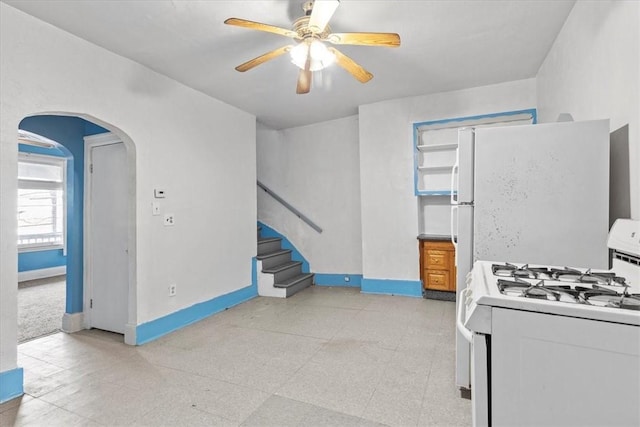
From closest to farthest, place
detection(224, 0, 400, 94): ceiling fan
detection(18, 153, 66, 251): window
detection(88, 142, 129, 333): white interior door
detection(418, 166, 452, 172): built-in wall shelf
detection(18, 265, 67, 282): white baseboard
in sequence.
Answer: detection(224, 0, 400, 94): ceiling fan
detection(88, 142, 129, 333): white interior door
detection(418, 166, 452, 172): built-in wall shelf
detection(18, 265, 67, 282): white baseboard
detection(18, 153, 66, 251): window

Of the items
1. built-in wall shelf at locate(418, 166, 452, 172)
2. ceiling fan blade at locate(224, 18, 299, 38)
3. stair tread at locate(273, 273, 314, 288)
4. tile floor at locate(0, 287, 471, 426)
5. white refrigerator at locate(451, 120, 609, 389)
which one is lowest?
tile floor at locate(0, 287, 471, 426)

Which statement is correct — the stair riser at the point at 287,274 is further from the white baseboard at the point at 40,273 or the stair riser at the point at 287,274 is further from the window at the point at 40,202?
the window at the point at 40,202

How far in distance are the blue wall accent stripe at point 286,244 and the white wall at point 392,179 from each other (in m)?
1.29

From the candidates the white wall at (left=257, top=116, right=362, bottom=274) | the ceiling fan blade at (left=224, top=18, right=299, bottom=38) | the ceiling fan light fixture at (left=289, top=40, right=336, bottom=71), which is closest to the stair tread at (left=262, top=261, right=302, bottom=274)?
the white wall at (left=257, top=116, right=362, bottom=274)

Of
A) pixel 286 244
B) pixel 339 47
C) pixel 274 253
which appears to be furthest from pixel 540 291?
pixel 286 244

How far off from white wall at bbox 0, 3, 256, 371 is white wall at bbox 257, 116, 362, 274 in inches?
40.3

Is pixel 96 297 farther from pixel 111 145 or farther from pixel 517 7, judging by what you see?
pixel 517 7

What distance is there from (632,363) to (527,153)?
1.37 metres

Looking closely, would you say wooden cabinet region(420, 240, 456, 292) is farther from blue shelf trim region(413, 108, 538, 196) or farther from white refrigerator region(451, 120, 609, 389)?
white refrigerator region(451, 120, 609, 389)

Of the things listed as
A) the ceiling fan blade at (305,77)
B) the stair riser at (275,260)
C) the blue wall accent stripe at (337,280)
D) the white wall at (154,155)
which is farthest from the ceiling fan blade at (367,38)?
the blue wall accent stripe at (337,280)

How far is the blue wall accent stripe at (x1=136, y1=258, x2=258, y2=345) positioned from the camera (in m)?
3.07

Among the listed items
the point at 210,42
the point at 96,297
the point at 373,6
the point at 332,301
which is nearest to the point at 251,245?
the point at 332,301

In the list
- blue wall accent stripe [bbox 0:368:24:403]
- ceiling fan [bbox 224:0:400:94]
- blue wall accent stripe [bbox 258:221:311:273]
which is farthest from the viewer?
blue wall accent stripe [bbox 258:221:311:273]

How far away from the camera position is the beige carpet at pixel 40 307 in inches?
136
